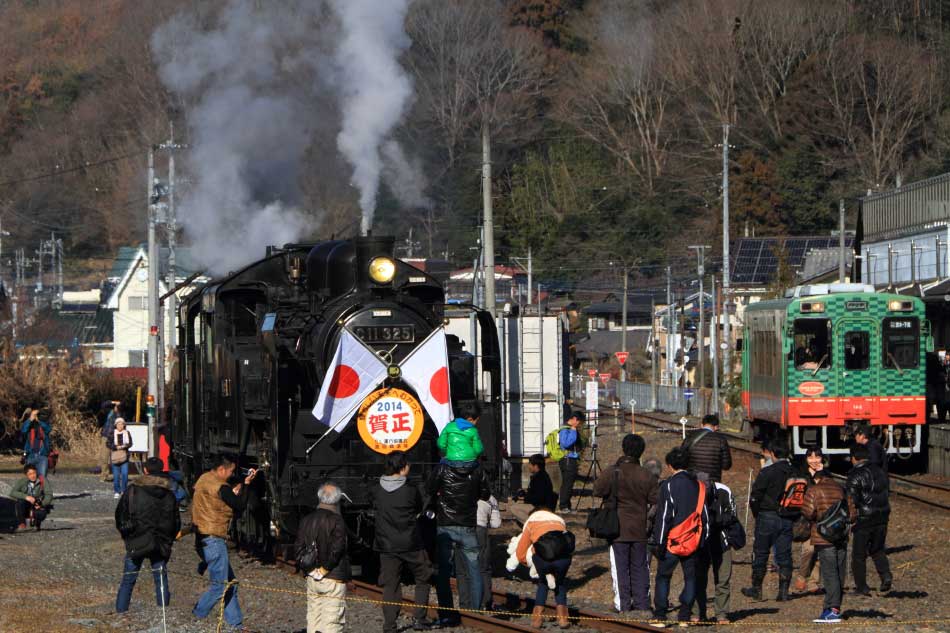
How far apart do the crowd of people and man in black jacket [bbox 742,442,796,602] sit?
14 mm

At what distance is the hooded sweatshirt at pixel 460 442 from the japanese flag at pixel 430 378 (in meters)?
1.04

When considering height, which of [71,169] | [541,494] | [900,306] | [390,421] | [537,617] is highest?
[71,169]

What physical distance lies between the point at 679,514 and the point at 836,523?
1.67m

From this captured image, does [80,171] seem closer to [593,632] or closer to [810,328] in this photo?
[810,328]

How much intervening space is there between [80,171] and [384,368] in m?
65.4

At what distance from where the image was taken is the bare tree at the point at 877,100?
79188 mm

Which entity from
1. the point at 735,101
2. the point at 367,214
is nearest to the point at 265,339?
the point at 367,214

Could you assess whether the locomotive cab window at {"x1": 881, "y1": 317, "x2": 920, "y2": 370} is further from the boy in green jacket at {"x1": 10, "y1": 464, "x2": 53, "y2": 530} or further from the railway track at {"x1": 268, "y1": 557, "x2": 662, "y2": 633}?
the boy in green jacket at {"x1": 10, "y1": 464, "x2": 53, "y2": 530}

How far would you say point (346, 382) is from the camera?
49.6 feet

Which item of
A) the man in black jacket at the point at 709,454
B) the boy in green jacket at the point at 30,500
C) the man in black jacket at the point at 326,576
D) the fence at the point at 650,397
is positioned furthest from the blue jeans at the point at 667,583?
the fence at the point at 650,397

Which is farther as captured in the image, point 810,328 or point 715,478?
point 810,328

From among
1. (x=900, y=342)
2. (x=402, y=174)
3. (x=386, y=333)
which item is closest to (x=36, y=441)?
(x=402, y=174)

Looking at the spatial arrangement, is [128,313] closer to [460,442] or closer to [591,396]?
[591,396]

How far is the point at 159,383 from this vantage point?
1539 inches
